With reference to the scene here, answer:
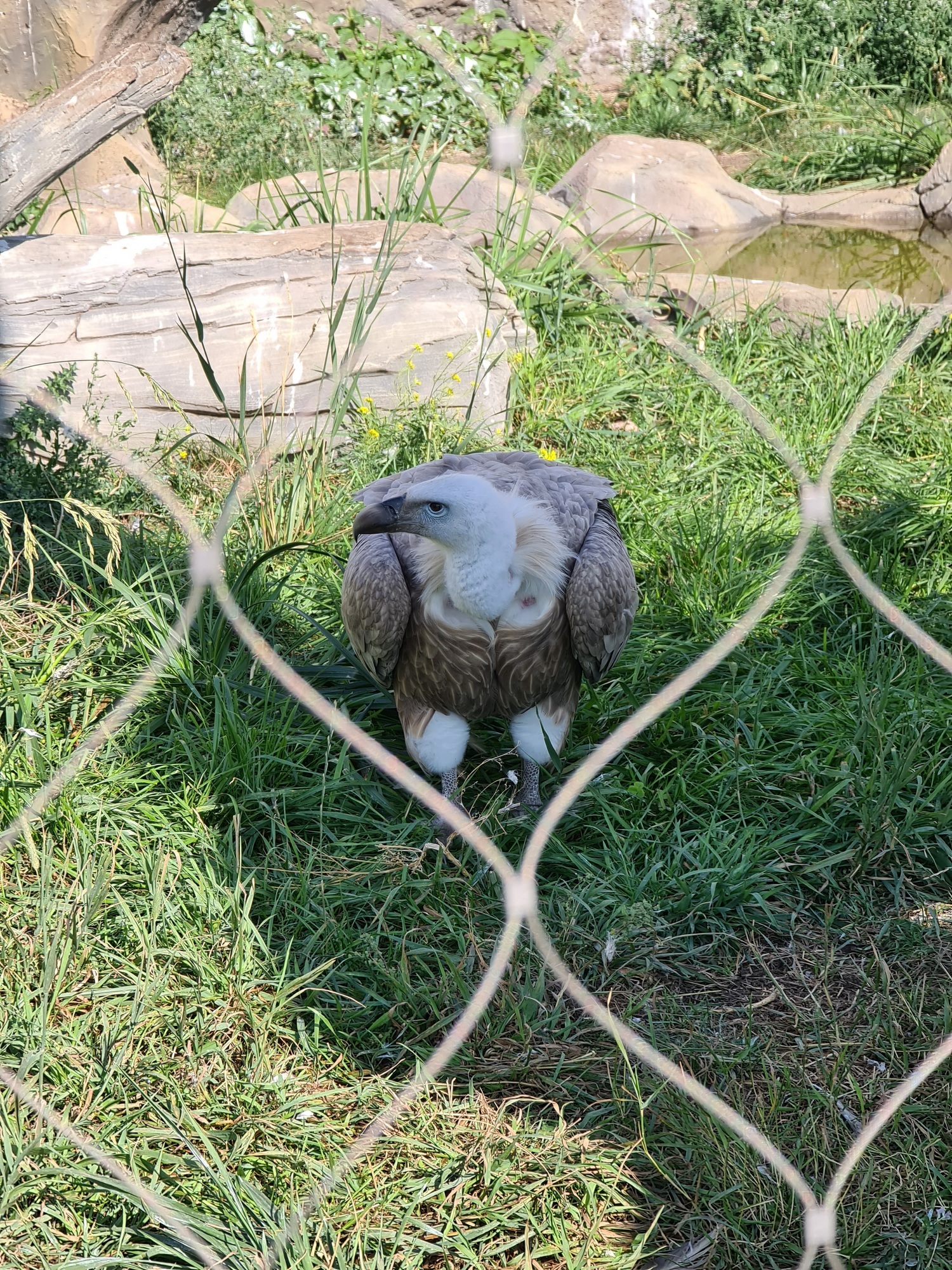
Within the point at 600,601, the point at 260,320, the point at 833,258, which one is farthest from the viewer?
the point at 833,258

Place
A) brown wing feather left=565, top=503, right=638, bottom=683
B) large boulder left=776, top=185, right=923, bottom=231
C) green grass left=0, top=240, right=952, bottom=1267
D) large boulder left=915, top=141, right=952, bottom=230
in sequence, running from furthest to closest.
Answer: large boulder left=776, top=185, right=923, bottom=231
large boulder left=915, top=141, right=952, bottom=230
brown wing feather left=565, top=503, right=638, bottom=683
green grass left=0, top=240, right=952, bottom=1267

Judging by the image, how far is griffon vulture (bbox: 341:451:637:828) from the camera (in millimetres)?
2068

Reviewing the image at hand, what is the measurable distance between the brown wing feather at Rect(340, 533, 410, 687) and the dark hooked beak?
0.23 m

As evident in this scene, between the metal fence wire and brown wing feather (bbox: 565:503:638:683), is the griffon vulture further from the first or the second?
the metal fence wire

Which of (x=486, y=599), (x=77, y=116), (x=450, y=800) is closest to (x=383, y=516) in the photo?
(x=486, y=599)

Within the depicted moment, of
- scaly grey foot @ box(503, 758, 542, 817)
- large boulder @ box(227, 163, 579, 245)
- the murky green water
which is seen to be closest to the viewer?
scaly grey foot @ box(503, 758, 542, 817)

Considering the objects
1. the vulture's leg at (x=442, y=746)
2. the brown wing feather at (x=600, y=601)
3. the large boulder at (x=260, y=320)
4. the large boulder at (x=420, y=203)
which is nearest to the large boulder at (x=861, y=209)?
the large boulder at (x=420, y=203)

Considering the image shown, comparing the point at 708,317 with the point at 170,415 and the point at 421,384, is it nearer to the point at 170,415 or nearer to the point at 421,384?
the point at 421,384

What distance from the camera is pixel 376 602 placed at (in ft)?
7.47

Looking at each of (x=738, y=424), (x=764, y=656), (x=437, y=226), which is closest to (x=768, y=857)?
(x=764, y=656)

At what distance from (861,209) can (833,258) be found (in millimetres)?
887

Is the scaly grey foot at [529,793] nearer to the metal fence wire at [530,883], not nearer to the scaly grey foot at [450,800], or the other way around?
the scaly grey foot at [450,800]

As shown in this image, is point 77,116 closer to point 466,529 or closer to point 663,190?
point 466,529

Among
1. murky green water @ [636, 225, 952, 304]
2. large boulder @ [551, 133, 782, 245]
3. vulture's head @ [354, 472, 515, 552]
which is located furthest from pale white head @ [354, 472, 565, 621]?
large boulder @ [551, 133, 782, 245]
